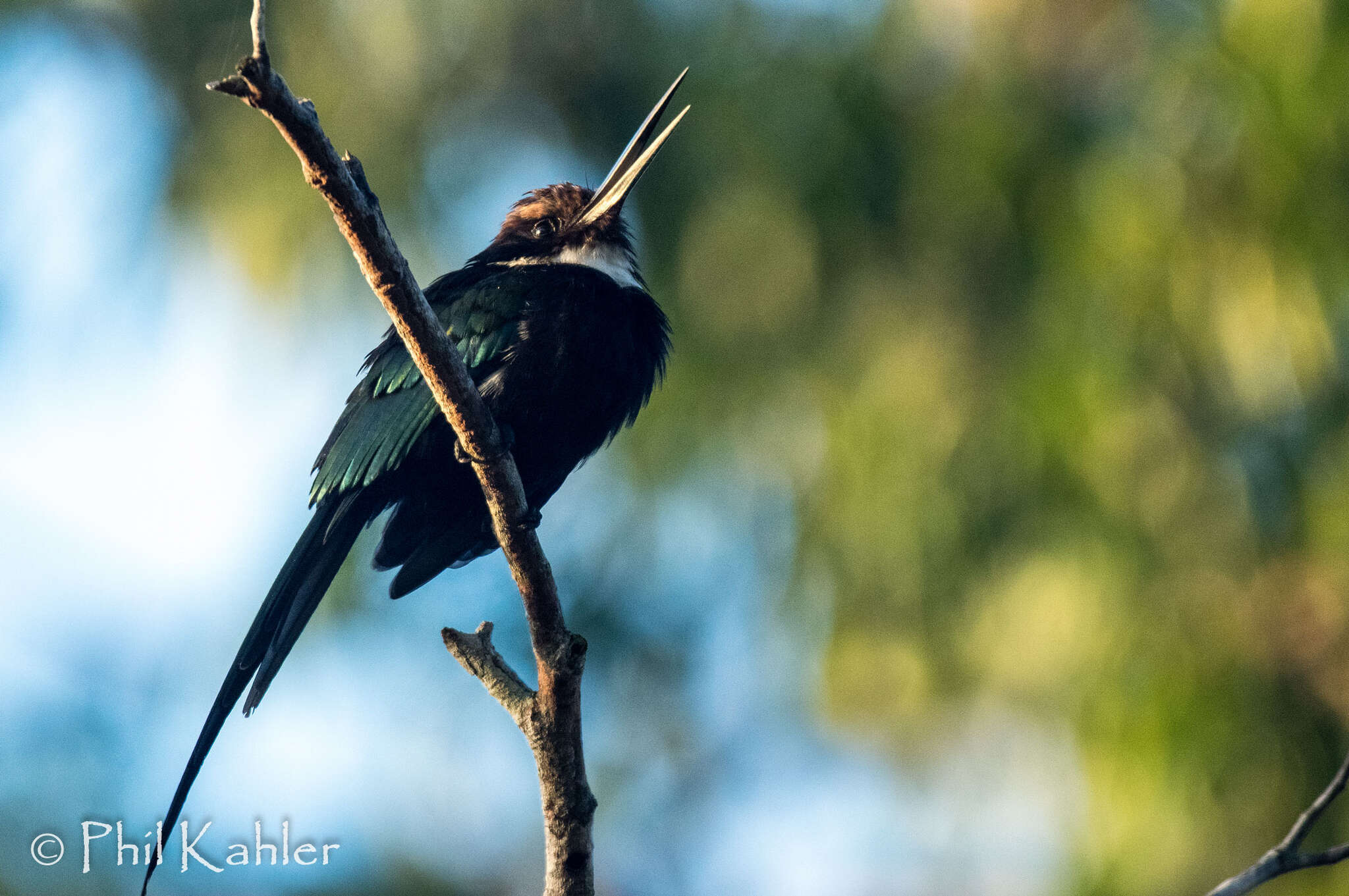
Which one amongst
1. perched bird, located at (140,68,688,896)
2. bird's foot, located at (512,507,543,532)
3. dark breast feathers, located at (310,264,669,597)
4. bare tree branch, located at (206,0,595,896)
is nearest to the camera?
bare tree branch, located at (206,0,595,896)

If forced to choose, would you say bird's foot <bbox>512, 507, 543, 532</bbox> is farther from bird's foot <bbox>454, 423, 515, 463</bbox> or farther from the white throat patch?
the white throat patch

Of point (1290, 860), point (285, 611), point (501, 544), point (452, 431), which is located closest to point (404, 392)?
point (452, 431)

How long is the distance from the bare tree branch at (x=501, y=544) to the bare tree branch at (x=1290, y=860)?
108 centimetres

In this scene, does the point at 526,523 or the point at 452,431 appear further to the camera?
the point at 452,431

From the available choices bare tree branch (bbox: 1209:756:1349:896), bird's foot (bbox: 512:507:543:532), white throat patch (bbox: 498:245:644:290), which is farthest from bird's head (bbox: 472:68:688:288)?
bare tree branch (bbox: 1209:756:1349:896)

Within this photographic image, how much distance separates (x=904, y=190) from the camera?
7.14m

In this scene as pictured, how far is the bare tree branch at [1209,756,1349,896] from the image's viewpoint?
1.79 metres

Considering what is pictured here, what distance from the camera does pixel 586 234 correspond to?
3.80 m

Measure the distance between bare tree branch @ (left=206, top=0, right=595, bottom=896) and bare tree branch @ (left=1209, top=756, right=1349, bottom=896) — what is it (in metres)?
1.08

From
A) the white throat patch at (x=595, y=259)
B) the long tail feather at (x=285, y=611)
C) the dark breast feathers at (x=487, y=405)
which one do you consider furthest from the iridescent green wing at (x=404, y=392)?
the white throat patch at (x=595, y=259)

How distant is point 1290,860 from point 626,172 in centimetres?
266

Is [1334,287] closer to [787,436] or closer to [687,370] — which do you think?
[787,436]

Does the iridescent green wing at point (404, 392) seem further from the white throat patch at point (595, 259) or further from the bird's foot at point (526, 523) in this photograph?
the bird's foot at point (526, 523)

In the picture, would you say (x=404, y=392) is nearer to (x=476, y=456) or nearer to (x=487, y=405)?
(x=487, y=405)
